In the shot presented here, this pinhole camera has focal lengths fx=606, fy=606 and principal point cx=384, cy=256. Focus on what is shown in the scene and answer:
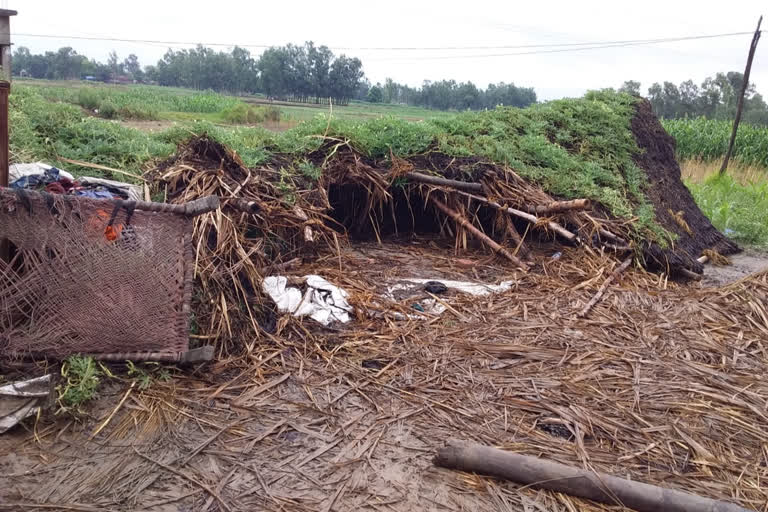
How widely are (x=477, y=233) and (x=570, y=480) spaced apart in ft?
13.3

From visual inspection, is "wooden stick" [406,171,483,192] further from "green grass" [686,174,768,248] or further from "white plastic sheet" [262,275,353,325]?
"green grass" [686,174,768,248]

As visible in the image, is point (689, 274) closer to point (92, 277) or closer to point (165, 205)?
point (165, 205)

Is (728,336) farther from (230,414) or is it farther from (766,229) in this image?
(766,229)

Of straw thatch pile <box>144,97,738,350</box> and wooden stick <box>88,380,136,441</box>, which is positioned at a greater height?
straw thatch pile <box>144,97,738,350</box>

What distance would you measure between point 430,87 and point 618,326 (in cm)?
5294

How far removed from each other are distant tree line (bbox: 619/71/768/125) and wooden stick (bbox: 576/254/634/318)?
3069cm

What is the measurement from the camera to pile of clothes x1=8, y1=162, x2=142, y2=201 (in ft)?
13.9

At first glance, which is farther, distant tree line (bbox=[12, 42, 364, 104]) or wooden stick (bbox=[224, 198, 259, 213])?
distant tree line (bbox=[12, 42, 364, 104])

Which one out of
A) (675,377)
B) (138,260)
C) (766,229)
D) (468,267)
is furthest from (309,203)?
(766,229)

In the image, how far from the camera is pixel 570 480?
2.83 m

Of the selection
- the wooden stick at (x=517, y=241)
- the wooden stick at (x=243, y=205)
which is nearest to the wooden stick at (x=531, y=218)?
the wooden stick at (x=517, y=241)

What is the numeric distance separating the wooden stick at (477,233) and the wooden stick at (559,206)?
1.91 feet

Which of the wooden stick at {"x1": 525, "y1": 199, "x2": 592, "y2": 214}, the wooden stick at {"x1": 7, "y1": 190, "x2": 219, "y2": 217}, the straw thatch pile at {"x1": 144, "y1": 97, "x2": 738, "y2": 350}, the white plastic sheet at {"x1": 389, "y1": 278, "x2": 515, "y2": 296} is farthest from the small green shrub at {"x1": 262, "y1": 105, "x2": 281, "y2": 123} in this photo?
the wooden stick at {"x1": 7, "y1": 190, "x2": 219, "y2": 217}

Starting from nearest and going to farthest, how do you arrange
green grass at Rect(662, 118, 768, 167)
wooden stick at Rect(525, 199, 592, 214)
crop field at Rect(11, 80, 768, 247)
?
crop field at Rect(11, 80, 768, 247), wooden stick at Rect(525, 199, 592, 214), green grass at Rect(662, 118, 768, 167)
